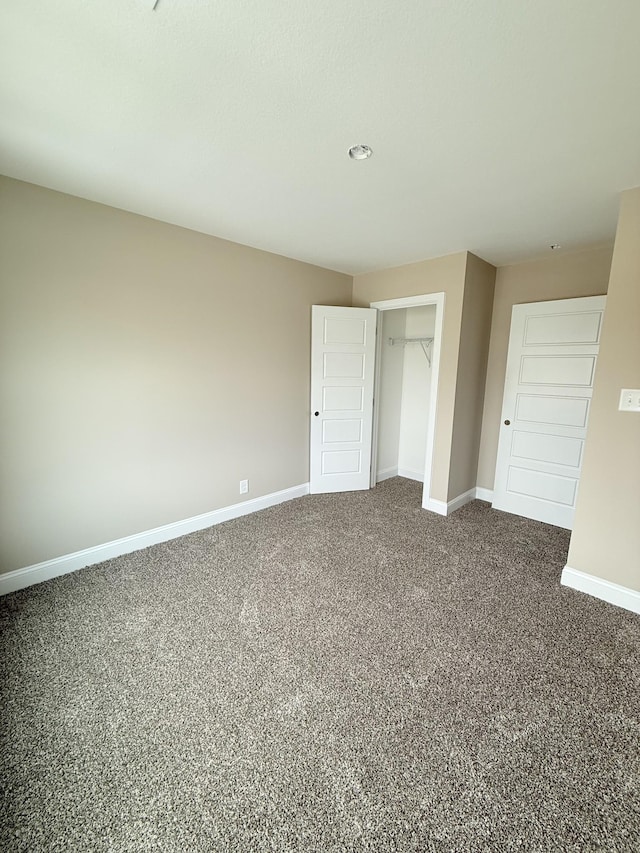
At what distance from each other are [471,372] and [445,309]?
707 millimetres

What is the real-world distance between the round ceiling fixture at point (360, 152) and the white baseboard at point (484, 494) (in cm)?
342

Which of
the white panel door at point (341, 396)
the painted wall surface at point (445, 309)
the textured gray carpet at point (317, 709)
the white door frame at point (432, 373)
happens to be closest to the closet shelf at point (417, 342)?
the white door frame at point (432, 373)

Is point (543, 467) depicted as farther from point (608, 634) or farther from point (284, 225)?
→ point (284, 225)

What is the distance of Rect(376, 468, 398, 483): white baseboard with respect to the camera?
447 centimetres

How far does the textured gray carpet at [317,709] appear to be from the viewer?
3.70 feet

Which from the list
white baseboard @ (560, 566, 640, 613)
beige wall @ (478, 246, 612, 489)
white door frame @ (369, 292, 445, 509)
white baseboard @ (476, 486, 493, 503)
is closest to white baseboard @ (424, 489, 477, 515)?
white door frame @ (369, 292, 445, 509)

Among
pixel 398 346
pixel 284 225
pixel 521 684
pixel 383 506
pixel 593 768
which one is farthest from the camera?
pixel 398 346

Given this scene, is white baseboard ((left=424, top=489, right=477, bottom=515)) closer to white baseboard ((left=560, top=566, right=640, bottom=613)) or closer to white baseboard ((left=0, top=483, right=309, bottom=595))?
white baseboard ((left=560, top=566, right=640, bottom=613))

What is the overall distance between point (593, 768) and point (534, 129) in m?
2.64

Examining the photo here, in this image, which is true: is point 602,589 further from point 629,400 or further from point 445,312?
point 445,312

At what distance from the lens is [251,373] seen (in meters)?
3.31

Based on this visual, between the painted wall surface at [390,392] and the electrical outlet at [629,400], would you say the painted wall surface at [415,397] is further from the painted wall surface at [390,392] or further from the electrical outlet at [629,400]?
the electrical outlet at [629,400]

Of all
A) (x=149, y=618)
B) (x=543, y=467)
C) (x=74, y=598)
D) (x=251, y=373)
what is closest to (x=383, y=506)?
(x=543, y=467)

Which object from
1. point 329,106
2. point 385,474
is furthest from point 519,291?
point 329,106
